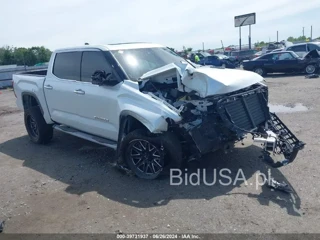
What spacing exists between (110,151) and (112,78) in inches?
69.6

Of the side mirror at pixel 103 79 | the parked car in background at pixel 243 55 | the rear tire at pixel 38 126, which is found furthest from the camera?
the parked car in background at pixel 243 55

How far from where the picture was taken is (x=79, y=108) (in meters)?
5.66

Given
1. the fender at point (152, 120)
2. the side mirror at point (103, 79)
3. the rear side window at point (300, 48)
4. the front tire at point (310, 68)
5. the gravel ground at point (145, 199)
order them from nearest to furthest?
the gravel ground at point (145, 199)
the fender at point (152, 120)
the side mirror at point (103, 79)
the front tire at point (310, 68)
the rear side window at point (300, 48)

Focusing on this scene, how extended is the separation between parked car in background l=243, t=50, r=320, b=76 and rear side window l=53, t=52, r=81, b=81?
13765 mm

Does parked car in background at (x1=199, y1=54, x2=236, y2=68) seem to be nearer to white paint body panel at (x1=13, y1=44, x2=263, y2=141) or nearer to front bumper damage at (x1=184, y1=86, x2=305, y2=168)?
white paint body panel at (x1=13, y1=44, x2=263, y2=141)

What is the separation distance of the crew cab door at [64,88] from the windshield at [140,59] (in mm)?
962

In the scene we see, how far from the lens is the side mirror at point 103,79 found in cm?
490

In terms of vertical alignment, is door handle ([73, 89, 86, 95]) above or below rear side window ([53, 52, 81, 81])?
below

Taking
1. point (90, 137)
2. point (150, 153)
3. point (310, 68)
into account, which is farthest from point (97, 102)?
point (310, 68)

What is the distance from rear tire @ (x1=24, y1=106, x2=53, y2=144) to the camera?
6848mm

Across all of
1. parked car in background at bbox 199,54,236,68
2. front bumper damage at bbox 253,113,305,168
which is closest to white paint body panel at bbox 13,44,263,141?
front bumper damage at bbox 253,113,305,168

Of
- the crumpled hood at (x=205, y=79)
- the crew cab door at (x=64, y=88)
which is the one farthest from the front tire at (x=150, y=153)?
the crew cab door at (x=64, y=88)

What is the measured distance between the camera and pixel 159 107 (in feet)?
14.4

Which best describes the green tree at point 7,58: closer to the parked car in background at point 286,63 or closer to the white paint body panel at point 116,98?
the parked car in background at point 286,63
